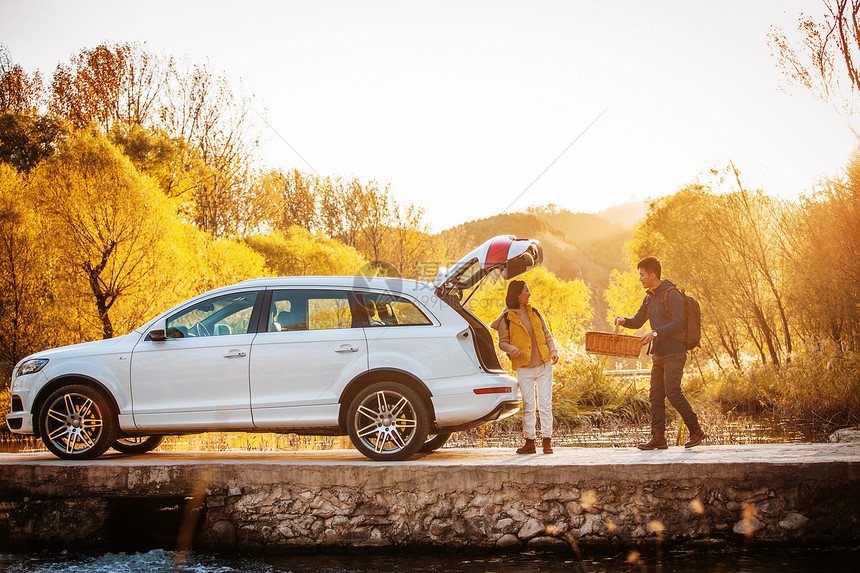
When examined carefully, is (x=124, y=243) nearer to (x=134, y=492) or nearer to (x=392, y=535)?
(x=134, y=492)

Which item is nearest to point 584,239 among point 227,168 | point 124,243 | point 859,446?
point 227,168

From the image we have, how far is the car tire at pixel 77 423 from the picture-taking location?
7.30 m

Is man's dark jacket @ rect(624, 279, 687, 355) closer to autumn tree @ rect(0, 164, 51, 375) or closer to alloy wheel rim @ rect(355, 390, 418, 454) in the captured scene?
alloy wheel rim @ rect(355, 390, 418, 454)

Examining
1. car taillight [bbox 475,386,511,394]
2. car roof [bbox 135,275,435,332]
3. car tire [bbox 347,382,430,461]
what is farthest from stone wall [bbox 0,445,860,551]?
car roof [bbox 135,275,435,332]

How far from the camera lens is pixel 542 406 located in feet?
24.2

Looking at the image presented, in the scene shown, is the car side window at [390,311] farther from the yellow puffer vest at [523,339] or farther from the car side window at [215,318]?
the car side window at [215,318]

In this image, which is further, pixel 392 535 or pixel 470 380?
pixel 470 380

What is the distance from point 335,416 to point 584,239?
160m

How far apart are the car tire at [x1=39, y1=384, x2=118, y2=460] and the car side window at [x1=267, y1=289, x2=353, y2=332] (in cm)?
191

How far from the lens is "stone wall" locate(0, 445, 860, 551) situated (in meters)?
5.88

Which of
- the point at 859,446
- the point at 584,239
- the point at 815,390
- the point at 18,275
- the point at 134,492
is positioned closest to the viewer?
the point at 134,492

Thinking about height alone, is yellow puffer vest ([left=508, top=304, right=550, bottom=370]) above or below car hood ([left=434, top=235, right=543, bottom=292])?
below

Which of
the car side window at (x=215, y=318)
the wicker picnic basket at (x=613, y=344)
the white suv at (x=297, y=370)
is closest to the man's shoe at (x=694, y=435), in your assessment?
the wicker picnic basket at (x=613, y=344)

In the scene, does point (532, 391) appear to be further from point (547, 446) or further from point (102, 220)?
point (102, 220)
